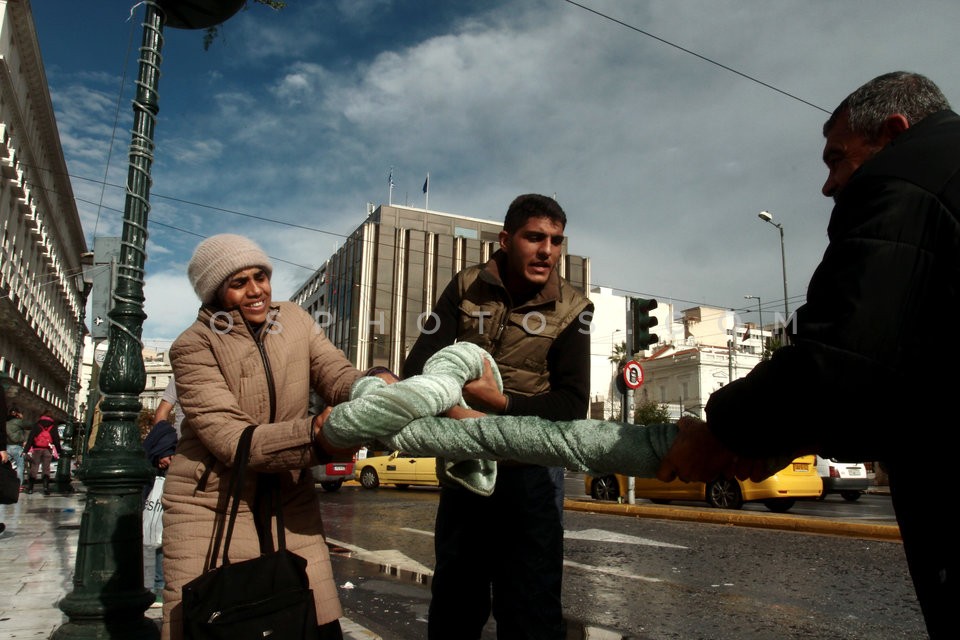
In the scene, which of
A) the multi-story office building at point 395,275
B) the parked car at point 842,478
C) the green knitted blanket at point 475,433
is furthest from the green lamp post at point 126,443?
the multi-story office building at point 395,275

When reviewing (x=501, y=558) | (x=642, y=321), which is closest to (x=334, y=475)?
(x=642, y=321)

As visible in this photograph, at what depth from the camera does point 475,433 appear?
51.9 inches

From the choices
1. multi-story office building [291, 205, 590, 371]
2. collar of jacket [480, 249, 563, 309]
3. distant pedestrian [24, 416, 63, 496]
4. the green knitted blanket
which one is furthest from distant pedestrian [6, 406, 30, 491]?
multi-story office building [291, 205, 590, 371]

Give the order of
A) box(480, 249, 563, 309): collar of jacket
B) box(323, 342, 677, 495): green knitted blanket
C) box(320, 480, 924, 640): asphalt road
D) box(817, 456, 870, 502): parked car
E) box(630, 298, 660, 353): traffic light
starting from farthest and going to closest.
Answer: box(817, 456, 870, 502): parked car
box(630, 298, 660, 353): traffic light
box(320, 480, 924, 640): asphalt road
box(480, 249, 563, 309): collar of jacket
box(323, 342, 677, 495): green knitted blanket

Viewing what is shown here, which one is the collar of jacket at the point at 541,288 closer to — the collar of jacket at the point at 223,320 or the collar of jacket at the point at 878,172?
the collar of jacket at the point at 223,320

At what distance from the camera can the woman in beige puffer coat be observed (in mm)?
1927

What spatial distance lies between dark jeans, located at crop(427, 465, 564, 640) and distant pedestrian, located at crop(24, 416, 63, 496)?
670 inches

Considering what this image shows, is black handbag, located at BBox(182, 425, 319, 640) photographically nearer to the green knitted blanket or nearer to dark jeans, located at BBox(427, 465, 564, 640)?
the green knitted blanket

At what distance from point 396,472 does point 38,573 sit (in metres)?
14.1

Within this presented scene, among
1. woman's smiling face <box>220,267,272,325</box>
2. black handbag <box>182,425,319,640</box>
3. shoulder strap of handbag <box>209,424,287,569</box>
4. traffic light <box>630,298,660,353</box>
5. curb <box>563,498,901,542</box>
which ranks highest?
traffic light <box>630,298,660,353</box>

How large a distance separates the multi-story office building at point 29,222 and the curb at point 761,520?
2545 cm

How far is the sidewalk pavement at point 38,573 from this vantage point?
13.2ft

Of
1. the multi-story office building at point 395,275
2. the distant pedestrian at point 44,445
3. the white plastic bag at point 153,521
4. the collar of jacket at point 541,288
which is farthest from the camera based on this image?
the multi-story office building at point 395,275

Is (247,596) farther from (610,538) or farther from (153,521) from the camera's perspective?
(610,538)
